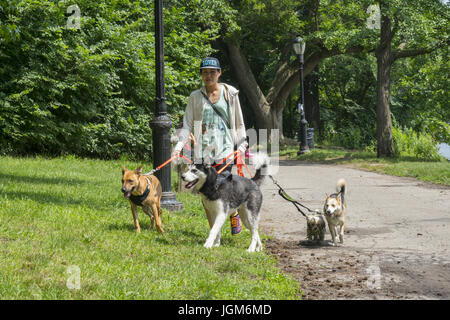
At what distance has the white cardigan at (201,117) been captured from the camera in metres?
7.09

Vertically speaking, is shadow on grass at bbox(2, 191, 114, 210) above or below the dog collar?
below

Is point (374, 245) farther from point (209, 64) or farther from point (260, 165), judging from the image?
point (209, 64)

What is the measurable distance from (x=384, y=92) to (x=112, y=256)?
59.9ft

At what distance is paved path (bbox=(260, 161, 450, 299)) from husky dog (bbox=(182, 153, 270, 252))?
697 mm

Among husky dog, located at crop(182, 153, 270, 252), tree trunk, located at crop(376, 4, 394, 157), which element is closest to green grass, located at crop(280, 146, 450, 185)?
tree trunk, located at crop(376, 4, 394, 157)

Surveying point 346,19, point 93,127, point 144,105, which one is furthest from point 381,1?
point 93,127

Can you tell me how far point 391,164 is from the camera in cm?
1905

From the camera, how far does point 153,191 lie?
773 centimetres

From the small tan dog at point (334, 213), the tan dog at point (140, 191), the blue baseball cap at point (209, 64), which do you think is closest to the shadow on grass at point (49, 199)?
the tan dog at point (140, 191)

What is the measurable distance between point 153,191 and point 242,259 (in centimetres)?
188

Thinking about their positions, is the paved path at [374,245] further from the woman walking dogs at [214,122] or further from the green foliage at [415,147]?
the green foliage at [415,147]

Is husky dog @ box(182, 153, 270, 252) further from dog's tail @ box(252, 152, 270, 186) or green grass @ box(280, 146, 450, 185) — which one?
green grass @ box(280, 146, 450, 185)

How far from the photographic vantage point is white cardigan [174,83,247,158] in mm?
7090

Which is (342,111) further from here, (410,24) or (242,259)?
(242,259)
